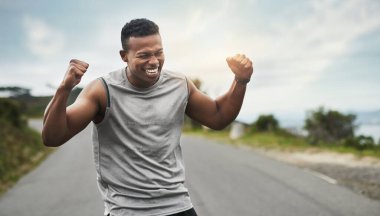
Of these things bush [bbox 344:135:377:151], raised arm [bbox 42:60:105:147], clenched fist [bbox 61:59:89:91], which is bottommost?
bush [bbox 344:135:377:151]

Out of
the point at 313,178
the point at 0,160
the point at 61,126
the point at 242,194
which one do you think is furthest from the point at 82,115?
the point at 0,160

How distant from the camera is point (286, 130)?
23.2 meters

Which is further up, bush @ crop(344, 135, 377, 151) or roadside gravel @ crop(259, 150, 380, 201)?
bush @ crop(344, 135, 377, 151)

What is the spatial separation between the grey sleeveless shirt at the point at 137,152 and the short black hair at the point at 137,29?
23 cm

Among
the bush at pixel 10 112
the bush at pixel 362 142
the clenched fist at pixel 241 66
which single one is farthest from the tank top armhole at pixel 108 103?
→ the bush at pixel 10 112

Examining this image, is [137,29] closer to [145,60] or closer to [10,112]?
[145,60]

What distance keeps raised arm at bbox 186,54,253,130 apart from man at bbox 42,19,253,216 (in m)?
0.02

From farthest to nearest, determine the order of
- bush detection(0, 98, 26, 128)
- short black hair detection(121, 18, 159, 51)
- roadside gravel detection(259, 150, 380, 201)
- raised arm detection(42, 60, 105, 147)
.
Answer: bush detection(0, 98, 26, 128), roadside gravel detection(259, 150, 380, 201), short black hair detection(121, 18, 159, 51), raised arm detection(42, 60, 105, 147)

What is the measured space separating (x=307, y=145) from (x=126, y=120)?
14.1 m

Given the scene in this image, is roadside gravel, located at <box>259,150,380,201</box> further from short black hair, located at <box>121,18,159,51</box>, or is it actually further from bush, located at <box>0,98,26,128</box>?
bush, located at <box>0,98,26,128</box>

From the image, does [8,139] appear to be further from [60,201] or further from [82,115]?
[82,115]

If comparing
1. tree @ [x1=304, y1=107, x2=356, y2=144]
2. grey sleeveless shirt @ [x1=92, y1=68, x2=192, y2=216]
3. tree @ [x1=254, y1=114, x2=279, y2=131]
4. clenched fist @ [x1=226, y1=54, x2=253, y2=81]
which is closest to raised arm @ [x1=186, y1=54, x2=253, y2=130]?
clenched fist @ [x1=226, y1=54, x2=253, y2=81]

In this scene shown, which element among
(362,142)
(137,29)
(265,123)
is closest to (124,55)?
(137,29)

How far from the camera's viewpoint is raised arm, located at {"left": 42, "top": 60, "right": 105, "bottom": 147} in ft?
7.07
